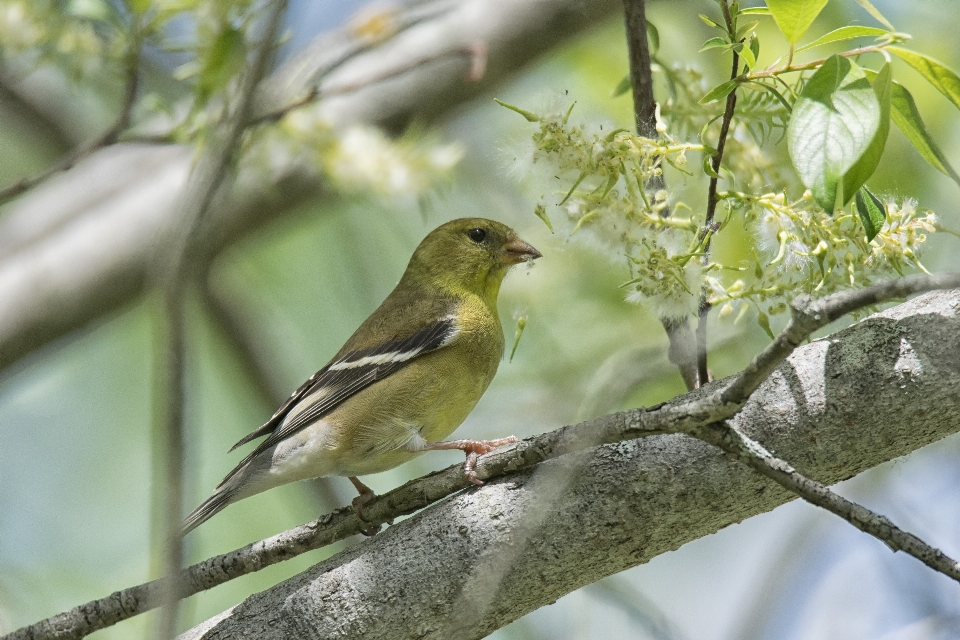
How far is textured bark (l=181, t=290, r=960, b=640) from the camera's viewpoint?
7.41 ft

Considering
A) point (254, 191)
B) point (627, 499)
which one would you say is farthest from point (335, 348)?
point (627, 499)

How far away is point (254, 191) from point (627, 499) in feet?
10.8

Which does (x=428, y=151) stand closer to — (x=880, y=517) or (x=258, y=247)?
(x=880, y=517)

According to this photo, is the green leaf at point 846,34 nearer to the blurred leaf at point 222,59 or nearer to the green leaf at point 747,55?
the green leaf at point 747,55

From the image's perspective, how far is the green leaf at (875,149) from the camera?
1.80 metres

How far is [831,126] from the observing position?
1.78 meters

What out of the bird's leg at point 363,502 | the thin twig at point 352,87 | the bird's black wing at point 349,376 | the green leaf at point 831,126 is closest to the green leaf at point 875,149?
the green leaf at point 831,126

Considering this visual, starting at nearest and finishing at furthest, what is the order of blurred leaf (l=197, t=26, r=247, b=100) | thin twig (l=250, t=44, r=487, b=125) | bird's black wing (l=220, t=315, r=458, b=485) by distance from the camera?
A: blurred leaf (l=197, t=26, r=247, b=100), thin twig (l=250, t=44, r=487, b=125), bird's black wing (l=220, t=315, r=458, b=485)

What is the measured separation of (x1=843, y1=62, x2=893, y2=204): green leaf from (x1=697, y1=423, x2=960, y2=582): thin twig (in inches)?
22.8

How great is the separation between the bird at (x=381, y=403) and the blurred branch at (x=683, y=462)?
3.95 ft

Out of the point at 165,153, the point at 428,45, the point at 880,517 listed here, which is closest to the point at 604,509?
the point at 880,517

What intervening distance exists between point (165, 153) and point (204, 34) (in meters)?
3.61

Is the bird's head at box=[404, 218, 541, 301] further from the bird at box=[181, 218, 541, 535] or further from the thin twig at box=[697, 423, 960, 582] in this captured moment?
the thin twig at box=[697, 423, 960, 582]

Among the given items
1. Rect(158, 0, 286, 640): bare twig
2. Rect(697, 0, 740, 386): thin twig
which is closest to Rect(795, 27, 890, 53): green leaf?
Rect(697, 0, 740, 386): thin twig
